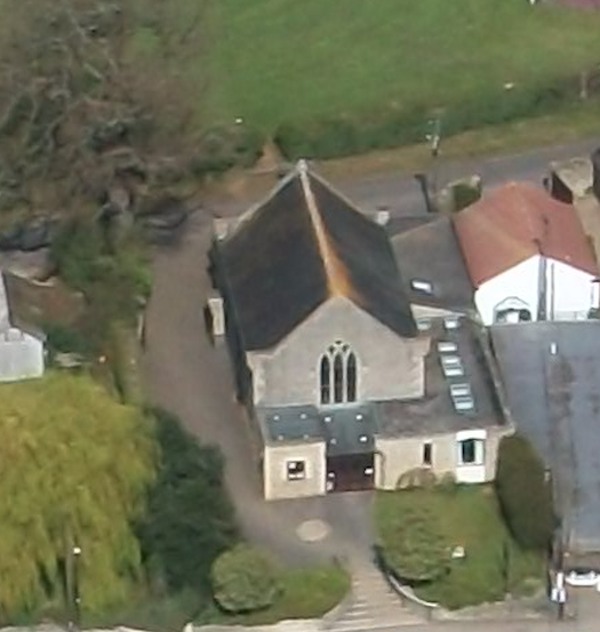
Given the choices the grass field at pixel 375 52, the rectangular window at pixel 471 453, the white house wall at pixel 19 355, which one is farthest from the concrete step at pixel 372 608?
the grass field at pixel 375 52

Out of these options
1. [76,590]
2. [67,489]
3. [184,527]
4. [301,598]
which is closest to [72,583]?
[76,590]

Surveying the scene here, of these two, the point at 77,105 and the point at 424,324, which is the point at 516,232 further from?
the point at 77,105

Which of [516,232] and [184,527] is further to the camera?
[516,232]

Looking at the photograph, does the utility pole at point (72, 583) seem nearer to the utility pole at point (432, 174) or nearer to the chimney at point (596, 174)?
the utility pole at point (432, 174)

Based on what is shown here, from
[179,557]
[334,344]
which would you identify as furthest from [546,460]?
[179,557]

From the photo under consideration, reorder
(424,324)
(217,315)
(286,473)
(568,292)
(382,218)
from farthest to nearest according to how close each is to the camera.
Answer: (382,218) → (568,292) → (217,315) → (424,324) → (286,473)

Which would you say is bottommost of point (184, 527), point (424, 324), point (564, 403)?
point (184, 527)
